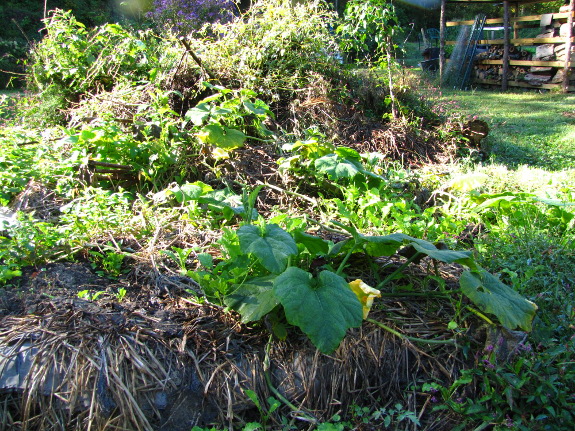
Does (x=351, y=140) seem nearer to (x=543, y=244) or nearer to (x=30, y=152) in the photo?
(x=543, y=244)

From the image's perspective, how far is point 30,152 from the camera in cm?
329

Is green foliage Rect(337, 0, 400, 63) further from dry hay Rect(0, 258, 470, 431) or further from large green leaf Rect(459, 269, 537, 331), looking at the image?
dry hay Rect(0, 258, 470, 431)

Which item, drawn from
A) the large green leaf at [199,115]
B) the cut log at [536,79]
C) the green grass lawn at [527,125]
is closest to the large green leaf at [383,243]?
the large green leaf at [199,115]

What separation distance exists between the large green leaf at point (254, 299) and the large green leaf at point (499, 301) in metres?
0.76

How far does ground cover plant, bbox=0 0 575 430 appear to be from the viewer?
5.71ft

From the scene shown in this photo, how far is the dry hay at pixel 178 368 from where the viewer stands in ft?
5.49

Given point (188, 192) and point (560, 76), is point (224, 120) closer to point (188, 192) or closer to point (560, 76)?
point (188, 192)

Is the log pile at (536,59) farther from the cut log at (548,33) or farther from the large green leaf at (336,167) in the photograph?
the large green leaf at (336,167)

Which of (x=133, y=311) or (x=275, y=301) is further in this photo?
(x=133, y=311)

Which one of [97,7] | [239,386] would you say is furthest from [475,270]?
[97,7]

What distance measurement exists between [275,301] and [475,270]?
0.85m

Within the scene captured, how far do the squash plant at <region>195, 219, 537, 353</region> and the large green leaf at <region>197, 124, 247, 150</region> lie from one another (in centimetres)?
142

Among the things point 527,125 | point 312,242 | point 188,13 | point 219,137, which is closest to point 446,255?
point 312,242

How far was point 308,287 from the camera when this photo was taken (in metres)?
1.74
